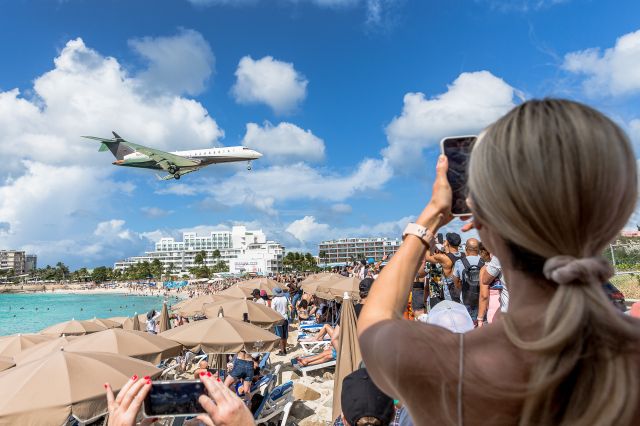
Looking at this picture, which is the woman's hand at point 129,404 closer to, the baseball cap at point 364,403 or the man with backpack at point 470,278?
the baseball cap at point 364,403

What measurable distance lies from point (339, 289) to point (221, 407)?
1261 centimetres

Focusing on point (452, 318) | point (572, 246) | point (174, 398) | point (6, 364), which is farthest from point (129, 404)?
point (6, 364)

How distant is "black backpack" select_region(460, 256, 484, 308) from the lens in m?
5.41

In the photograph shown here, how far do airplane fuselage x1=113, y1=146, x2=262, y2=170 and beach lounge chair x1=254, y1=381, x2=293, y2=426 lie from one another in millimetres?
32999

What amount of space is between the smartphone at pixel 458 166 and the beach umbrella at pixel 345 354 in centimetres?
499

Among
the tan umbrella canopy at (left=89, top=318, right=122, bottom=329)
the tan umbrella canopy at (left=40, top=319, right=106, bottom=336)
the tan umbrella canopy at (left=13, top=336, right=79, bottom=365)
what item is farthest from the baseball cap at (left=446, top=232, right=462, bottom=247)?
the tan umbrella canopy at (left=89, top=318, right=122, bottom=329)

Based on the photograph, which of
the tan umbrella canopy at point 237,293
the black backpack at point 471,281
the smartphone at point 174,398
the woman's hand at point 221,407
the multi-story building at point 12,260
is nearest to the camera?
the woman's hand at point 221,407

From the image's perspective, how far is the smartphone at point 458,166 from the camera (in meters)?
1.19

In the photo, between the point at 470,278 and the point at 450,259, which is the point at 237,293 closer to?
the point at 450,259

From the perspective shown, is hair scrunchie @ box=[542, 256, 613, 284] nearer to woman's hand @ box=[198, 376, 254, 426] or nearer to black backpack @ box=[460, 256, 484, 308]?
woman's hand @ box=[198, 376, 254, 426]

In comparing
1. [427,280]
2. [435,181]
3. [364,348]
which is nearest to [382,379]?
[364,348]

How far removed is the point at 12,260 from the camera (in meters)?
182

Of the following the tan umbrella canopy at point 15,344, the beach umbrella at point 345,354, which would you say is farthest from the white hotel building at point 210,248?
the beach umbrella at point 345,354

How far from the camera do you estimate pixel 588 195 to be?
87 centimetres
